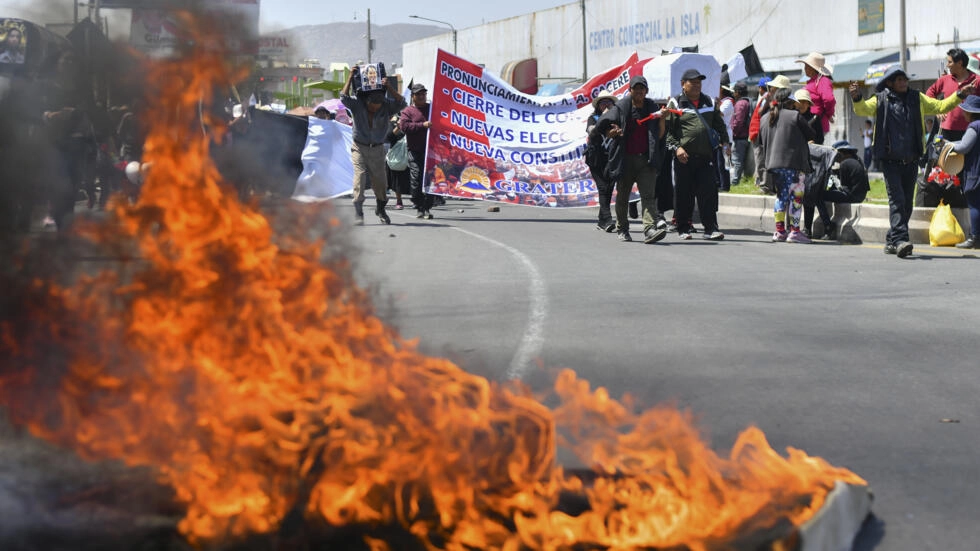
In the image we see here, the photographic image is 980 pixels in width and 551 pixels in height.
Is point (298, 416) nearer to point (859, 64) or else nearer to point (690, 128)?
point (690, 128)

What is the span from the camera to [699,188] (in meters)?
14.0

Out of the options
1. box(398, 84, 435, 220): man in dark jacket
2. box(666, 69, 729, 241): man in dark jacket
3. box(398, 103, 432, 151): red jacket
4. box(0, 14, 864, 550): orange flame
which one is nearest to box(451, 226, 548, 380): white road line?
box(0, 14, 864, 550): orange flame

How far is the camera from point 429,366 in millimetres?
4266

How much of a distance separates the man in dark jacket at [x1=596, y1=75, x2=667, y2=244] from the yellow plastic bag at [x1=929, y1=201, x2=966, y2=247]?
2.90 metres

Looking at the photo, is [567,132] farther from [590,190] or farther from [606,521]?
[606,521]

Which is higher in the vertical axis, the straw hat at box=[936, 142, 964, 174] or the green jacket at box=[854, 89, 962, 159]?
the green jacket at box=[854, 89, 962, 159]

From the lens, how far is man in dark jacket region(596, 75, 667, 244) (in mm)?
13602

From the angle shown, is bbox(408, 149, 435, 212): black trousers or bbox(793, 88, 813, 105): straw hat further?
bbox(408, 149, 435, 212): black trousers

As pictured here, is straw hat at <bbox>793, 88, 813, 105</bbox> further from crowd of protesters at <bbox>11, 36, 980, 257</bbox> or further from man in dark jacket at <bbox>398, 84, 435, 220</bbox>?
man in dark jacket at <bbox>398, 84, 435, 220</bbox>

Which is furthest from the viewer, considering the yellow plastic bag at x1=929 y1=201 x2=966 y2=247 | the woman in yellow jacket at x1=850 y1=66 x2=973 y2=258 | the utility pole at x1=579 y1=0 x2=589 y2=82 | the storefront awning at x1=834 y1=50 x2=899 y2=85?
the utility pole at x1=579 y1=0 x2=589 y2=82

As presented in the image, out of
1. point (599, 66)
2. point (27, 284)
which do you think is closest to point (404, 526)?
point (27, 284)

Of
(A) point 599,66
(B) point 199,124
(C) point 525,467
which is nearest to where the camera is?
(C) point 525,467

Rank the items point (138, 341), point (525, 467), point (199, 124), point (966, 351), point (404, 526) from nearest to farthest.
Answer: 1. point (404, 526)
2. point (525, 467)
3. point (138, 341)
4. point (199, 124)
5. point (966, 351)

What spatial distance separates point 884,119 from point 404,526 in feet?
31.5
